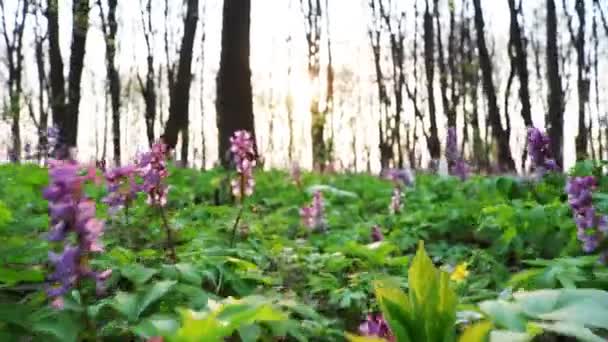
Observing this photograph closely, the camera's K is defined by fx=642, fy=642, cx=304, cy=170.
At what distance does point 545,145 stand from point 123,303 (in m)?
3.18

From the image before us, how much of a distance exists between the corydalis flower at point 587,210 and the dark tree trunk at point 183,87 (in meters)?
9.87

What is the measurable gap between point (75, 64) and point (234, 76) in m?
5.71

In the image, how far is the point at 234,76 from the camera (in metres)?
11.2

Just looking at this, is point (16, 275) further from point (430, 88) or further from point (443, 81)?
point (443, 81)

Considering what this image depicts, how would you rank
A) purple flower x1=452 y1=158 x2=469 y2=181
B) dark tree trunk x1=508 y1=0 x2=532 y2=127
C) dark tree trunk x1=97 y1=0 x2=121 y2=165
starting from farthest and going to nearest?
dark tree trunk x1=97 y1=0 x2=121 y2=165 → dark tree trunk x1=508 y1=0 x2=532 y2=127 → purple flower x1=452 y1=158 x2=469 y2=181

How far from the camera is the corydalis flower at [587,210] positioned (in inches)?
110

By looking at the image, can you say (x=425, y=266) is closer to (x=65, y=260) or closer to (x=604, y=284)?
(x=65, y=260)

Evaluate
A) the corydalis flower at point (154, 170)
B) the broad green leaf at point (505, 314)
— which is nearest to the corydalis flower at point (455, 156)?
the corydalis flower at point (154, 170)

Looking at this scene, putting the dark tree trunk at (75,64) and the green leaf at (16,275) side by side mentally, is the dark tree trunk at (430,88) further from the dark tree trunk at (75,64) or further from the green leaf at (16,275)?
the green leaf at (16,275)

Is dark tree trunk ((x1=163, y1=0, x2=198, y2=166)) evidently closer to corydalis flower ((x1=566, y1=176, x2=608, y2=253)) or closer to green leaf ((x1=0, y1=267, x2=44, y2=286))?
corydalis flower ((x1=566, y1=176, x2=608, y2=253))

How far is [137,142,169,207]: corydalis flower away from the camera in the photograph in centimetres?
351

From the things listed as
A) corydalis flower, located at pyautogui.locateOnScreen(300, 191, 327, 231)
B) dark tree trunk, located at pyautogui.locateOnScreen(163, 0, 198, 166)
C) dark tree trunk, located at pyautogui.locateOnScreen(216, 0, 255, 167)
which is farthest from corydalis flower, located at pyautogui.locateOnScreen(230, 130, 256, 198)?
dark tree trunk, located at pyautogui.locateOnScreen(163, 0, 198, 166)

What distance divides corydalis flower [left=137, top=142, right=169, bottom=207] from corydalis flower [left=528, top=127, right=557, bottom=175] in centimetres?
236

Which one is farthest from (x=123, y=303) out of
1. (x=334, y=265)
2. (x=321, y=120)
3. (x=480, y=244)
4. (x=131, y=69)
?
(x=131, y=69)
